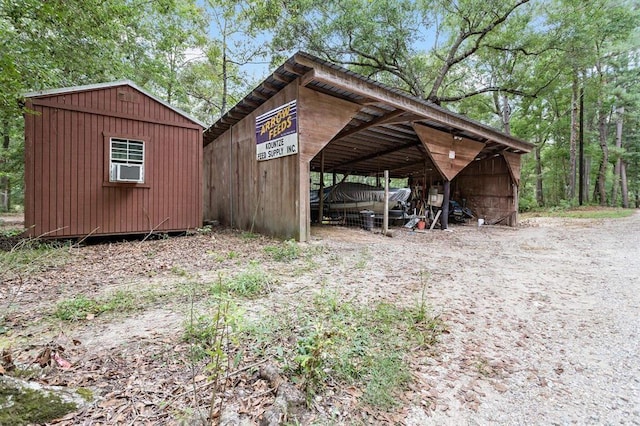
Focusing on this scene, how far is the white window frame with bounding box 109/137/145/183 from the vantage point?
20.1ft

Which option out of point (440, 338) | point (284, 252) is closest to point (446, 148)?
point (284, 252)

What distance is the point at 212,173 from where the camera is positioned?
10391 millimetres

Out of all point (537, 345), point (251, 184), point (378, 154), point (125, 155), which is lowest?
point (537, 345)

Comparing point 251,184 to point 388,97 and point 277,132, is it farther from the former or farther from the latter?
point 388,97

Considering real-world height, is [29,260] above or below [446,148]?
below

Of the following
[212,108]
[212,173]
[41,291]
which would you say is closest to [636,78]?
[212,173]

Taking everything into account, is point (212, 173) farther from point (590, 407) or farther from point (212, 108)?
point (590, 407)

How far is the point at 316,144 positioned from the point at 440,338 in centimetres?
453

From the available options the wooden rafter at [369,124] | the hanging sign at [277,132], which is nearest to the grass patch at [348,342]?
the hanging sign at [277,132]

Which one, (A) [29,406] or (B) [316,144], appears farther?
(B) [316,144]

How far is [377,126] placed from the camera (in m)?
7.87

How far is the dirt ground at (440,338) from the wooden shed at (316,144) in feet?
6.43

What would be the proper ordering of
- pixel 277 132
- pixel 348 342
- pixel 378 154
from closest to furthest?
pixel 348 342
pixel 277 132
pixel 378 154

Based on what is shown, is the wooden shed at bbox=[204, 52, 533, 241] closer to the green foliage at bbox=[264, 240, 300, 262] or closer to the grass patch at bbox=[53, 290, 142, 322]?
the green foliage at bbox=[264, 240, 300, 262]
